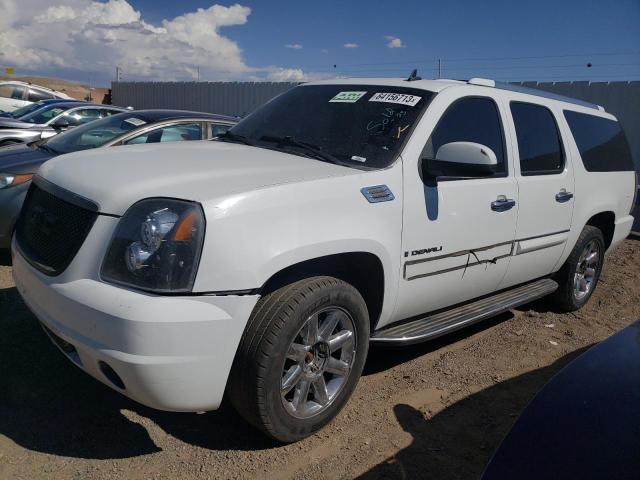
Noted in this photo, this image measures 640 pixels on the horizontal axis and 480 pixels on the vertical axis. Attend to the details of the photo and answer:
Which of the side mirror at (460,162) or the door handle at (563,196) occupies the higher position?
the side mirror at (460,162)

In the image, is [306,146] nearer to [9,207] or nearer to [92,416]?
[92,416]

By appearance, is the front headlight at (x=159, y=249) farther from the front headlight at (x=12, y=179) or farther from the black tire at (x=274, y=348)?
the front headlight at (x=12, y=179)

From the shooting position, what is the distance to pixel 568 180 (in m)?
4.49

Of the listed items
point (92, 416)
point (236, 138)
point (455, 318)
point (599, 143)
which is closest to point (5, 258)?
point (236, 138)

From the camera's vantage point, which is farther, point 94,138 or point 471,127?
point 94,138

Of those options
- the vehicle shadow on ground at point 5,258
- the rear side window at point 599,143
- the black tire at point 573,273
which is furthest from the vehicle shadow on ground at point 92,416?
the rear side window at point 599,143

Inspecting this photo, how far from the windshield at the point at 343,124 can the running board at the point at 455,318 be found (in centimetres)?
102

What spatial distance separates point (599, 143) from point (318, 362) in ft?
12.2

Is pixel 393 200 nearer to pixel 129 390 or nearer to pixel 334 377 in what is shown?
pixel 334 377

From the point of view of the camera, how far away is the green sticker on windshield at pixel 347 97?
12.3 feet

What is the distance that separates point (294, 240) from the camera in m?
2.58

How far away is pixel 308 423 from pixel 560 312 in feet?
11.3

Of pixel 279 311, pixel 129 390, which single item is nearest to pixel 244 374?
pixel 279 311

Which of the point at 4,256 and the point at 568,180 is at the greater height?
the point at 568,180
